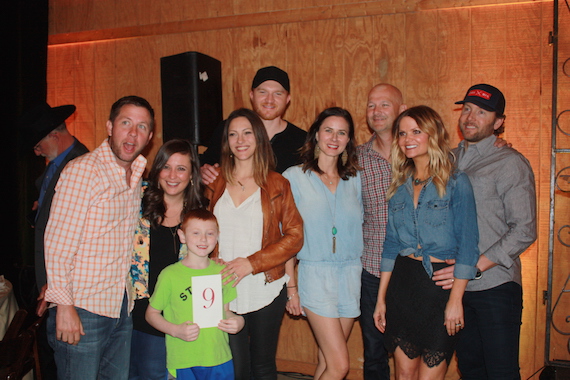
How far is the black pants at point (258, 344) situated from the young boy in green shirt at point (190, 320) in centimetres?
20

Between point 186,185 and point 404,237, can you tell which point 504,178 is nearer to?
point 404,237

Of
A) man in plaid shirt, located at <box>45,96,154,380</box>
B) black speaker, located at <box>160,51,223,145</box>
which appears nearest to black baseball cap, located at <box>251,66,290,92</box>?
black speaker, located at <box>160,51,223,145</box>

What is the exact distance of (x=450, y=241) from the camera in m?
2.01

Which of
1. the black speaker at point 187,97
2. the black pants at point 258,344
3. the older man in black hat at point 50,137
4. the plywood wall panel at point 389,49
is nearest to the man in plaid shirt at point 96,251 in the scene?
the black pants at point 258,344

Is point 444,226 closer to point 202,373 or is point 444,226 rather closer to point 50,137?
point 202,373

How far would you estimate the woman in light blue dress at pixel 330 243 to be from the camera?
2.31 metres

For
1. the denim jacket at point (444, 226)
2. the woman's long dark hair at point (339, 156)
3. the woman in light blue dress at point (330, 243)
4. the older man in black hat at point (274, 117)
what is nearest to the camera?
the denim jacket at point (444, 226)

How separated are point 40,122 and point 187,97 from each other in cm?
104

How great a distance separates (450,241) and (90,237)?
1626 millimetres

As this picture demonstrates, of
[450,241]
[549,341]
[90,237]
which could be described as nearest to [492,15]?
[450,241]

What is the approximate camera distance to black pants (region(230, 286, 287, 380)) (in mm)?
2217

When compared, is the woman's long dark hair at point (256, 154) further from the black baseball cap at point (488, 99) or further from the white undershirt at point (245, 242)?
the black baseball cap at point (488, 99)

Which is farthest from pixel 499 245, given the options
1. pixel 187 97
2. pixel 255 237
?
pixel 187 97

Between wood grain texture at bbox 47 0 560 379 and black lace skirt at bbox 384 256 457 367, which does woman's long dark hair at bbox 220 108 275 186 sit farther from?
wood grain texture at bbox 47 0 560 379
